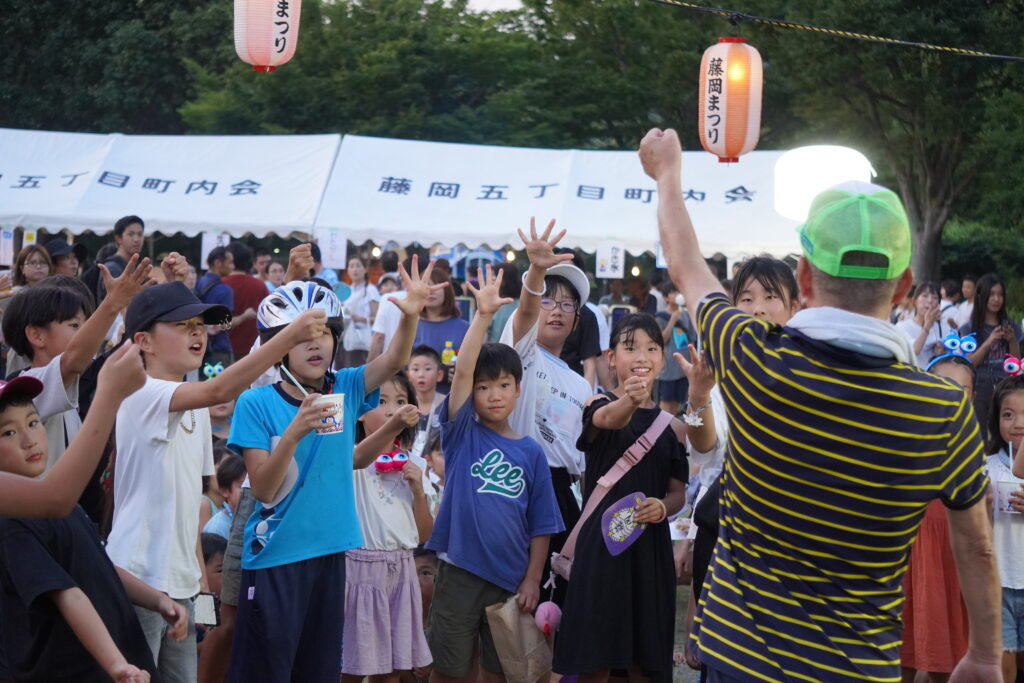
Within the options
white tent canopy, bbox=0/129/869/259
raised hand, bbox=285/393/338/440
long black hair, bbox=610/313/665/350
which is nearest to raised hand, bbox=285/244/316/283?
raised hand, bbox=285/393/338/440

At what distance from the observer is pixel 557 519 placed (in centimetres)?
431

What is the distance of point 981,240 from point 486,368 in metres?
23.4

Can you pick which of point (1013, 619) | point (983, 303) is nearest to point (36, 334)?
point (1013, 619)

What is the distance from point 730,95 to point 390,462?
27.7 feet

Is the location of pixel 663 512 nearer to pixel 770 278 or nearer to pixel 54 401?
pixel 770 278

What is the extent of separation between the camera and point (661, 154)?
2.45m

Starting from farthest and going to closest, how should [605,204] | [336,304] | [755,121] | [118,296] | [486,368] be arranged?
1. [605,204]
2. [755,121]
3. [486,368]
4. [336,304]
5. [118,296]

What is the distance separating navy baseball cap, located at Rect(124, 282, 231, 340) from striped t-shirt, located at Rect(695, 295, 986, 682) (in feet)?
6.55

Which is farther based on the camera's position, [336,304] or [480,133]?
[480,133]

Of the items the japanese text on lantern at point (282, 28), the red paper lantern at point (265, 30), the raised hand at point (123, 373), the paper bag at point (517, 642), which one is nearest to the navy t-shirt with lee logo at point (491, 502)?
the paper bag at point (517, 642)

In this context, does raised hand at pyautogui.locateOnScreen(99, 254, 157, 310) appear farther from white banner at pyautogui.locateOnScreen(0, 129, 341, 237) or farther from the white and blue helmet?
white banner at pyautogui.locateOnScreen(0, 129, 341, 237)

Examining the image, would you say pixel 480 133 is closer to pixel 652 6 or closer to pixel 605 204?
pixel 652 6

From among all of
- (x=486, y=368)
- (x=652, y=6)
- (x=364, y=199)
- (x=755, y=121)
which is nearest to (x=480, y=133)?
(x=652, y=6)

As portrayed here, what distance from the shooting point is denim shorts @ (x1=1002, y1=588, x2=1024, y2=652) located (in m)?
4.64
